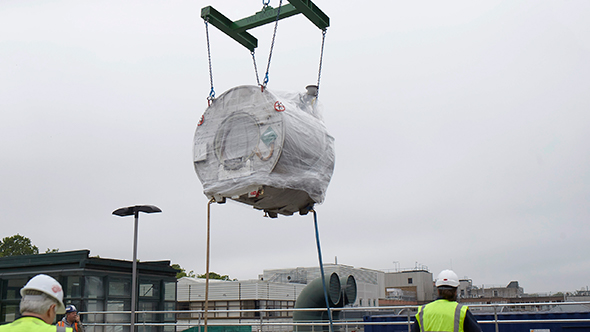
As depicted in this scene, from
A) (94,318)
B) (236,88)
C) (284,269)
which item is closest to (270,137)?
(236,88)

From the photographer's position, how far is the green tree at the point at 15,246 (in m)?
49.7

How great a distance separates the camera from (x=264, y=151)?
671 cm

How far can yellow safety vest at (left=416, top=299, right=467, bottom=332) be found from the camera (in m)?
4.39

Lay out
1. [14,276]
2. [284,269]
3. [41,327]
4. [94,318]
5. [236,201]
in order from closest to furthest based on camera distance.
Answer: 1. [41,327]
2. [236,201]
3. [94,318]
4. [14,276]
5. [284,269]

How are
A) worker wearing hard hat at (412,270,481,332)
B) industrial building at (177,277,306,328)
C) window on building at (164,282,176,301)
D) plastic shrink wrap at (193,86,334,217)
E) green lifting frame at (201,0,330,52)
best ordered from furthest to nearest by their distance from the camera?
industrial building at (177,277,306,328), window on building at (164,282,176,301), green lifting frame at (201,0,330,52), plastic shrink wrap at (193,86,334,217), worker wearing hard hat at (412,270,481,332)

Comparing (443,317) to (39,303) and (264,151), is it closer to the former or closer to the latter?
(39,303)

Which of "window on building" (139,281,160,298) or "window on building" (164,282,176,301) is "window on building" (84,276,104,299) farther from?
"window on building" (164,282,176,301)

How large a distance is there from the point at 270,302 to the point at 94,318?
63.8ft

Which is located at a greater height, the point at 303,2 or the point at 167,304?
the point at 303,2

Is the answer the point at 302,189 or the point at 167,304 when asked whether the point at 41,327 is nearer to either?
the point at 302,189

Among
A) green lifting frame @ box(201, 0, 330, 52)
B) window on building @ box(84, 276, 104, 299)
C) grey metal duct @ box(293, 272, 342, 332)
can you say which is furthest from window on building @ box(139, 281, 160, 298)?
green lifting frame @ box(201, 0, 330, 52)

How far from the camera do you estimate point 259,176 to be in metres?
6.61

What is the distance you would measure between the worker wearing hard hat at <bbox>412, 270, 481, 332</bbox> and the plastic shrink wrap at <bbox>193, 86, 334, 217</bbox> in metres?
2.61

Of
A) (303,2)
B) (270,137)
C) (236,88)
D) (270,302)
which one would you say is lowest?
(270,302)
